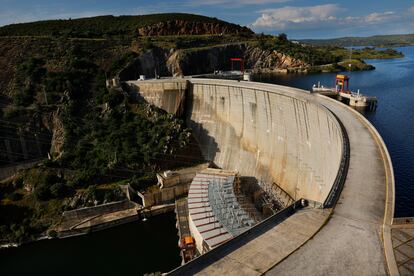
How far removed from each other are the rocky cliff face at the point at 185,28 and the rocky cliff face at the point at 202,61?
60.4 feet

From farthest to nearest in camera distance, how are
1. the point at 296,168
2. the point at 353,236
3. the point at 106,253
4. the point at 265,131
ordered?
the point at 265,131, the point at 296,168, the point at 106,253, the point at 353,236

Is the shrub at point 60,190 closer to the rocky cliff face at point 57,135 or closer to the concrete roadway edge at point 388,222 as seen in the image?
the rocky cliff face at point 57,135

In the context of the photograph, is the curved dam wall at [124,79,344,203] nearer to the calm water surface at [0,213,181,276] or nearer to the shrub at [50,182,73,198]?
the calm water surface at [0,213,181,276]

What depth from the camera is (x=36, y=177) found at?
3884 centimetres

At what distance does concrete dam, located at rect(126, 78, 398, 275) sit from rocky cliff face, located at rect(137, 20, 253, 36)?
48.2 metres

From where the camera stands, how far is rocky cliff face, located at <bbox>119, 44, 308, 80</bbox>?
65188 millimetres

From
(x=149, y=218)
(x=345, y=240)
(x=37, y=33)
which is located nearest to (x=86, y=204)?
(x=149, y=218)

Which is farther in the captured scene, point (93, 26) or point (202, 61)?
point (93, 26)

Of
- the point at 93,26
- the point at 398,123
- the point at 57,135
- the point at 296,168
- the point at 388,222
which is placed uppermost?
the point at 93,26

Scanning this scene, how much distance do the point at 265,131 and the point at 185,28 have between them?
2999 inches

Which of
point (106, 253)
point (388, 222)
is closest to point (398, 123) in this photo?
point (388, 222)

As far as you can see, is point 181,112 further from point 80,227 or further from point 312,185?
point 312,185

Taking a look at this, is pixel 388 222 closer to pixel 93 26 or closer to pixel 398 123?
pixel 398 123

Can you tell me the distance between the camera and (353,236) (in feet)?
47.8
